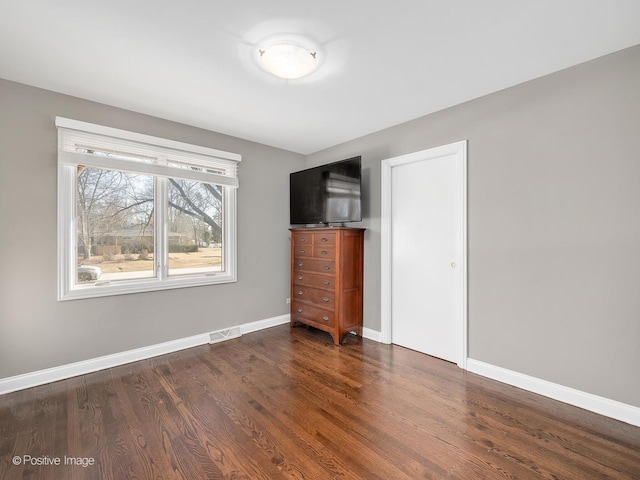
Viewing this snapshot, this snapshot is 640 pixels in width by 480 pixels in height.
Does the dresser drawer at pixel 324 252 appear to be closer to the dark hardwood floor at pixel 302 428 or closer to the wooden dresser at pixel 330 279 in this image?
the wooden dresser at pixel 330 279

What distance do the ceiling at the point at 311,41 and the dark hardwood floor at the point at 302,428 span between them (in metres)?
2.49

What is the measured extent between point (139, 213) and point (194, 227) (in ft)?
1.91

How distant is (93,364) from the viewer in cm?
261

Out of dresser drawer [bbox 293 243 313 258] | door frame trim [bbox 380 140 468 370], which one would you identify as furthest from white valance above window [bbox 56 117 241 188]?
door frame trim [bbox 380 140 468 370]

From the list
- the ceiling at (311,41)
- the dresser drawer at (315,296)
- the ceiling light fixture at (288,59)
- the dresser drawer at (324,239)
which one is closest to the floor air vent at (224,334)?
the dresser drawer at (315,296)

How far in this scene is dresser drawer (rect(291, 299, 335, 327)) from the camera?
11.1ft

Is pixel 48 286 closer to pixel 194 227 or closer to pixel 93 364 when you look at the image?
pixel 93 364

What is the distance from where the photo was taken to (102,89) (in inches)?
95.5

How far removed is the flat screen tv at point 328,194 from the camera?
3.33m

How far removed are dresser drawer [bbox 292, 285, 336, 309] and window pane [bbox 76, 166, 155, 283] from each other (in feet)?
5.63

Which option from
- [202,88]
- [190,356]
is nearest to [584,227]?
[202,88]

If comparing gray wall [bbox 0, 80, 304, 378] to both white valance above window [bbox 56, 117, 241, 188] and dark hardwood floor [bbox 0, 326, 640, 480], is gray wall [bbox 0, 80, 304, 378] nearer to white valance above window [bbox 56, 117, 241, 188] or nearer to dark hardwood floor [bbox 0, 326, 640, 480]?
white valance above window [bbox 56, 117, 241, 188]

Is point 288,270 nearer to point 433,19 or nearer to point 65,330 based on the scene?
point 65,330

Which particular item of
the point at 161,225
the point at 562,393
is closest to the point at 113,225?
the point at 161,225
